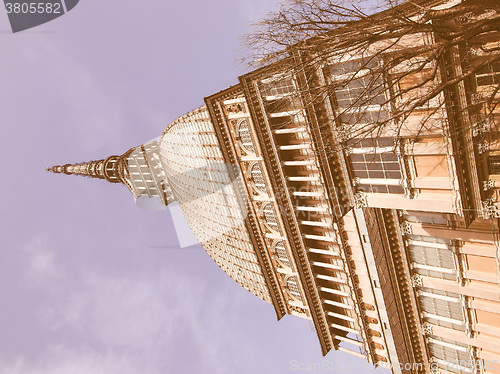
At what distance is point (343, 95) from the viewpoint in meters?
19.3

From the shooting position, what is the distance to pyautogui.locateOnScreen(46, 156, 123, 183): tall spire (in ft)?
317

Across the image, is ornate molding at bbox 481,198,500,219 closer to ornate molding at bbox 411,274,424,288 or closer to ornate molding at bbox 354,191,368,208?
ornate molding at bbox 354,191,368,208

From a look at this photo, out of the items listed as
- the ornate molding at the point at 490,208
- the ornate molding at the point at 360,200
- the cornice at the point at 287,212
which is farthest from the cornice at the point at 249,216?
the ornate molding at the point at 490,208

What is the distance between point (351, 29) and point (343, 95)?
23.9 feet

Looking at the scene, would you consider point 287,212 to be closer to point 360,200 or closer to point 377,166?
point 360,200

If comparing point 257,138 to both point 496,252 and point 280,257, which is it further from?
point 496,252

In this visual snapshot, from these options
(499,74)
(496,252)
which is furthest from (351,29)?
(496,252)

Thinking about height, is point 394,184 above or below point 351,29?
below

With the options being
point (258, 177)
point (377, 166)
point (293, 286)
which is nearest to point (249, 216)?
point (258, 177)

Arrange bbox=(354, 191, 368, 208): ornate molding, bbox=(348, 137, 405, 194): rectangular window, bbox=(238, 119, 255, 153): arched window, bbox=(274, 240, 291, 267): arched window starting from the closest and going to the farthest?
bbox=(348, 137, 405, 194): rectangular window → bbox=(354, 191, 368, 208): ornate molding → bbox=(238, 119, 255, 153): arched window → bbox=(274, 240, 291, 267): arched window

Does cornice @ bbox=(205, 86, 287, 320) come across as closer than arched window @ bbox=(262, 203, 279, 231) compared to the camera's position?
Yes

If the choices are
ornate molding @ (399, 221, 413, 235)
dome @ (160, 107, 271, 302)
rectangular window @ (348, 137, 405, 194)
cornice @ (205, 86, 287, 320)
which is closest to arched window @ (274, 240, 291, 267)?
cornice @ (205, 86, 287, 320)

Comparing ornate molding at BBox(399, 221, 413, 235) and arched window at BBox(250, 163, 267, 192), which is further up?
arched window at BBox(250, 163, 267, 192)

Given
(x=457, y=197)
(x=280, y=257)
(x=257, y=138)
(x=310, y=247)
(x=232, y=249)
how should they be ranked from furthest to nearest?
(x=232, y=249) → (x=280, y=257) → (x=310, y=247) → (x=257, y=138) → (x=457, y=197)
